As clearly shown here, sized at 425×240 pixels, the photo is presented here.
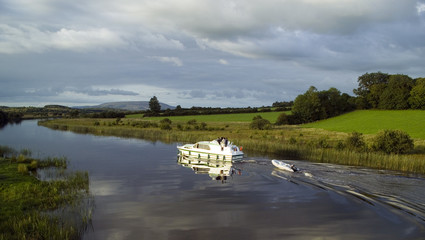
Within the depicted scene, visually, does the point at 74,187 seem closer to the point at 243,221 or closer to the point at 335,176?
the point at 243,221

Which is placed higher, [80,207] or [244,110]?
[244,110]

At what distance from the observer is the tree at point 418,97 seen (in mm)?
90375

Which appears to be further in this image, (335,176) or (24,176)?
(335,176)

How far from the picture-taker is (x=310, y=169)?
29328mm

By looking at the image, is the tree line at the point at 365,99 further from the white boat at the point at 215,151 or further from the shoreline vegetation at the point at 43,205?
the shoreline vegetation at the point at 43,205

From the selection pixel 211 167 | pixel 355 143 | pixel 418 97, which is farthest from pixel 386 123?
pixel 211 167

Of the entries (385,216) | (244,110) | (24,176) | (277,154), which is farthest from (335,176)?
(244,110)

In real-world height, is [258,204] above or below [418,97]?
below

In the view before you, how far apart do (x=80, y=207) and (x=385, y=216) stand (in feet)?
60.1

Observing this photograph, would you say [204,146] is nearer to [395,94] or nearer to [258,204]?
[258,204]

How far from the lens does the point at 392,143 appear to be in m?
36.6

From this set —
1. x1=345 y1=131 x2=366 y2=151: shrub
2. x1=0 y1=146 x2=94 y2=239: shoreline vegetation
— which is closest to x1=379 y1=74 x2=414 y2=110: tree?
x1=345 y1=131 x2=366 y2=151: shrub

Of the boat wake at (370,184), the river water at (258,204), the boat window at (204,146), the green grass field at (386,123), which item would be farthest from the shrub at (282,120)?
the boat wake at (370,184)

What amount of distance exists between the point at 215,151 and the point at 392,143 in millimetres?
21267
